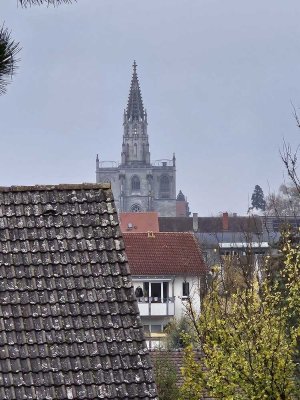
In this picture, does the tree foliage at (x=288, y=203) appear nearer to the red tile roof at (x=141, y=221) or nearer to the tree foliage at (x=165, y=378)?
the tree foliage at (x=165, y=378)

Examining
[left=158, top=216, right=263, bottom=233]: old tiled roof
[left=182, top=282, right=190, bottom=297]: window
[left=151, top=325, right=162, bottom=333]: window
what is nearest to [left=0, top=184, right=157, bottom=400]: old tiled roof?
[left=182, top=282, right=190, bottom=297]: window

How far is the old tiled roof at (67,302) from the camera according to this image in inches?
434

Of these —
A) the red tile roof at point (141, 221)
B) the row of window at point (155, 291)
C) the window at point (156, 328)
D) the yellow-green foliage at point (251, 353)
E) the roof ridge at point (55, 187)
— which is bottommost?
the window at point (156, 328)

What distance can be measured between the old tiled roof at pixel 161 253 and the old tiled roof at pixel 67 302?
209 feet

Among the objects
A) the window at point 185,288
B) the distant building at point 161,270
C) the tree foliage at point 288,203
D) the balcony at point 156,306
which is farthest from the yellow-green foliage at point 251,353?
the balcony at point 156,306

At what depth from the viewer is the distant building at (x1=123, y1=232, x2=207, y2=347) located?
76.9 m

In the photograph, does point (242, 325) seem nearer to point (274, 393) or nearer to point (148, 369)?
point (274, 393)

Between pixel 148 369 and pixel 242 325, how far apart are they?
9.85 m

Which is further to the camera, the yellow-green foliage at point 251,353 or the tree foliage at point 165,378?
the tree foliage at point 165,378

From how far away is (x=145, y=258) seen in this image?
258 feet

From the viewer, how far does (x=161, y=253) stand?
257ft

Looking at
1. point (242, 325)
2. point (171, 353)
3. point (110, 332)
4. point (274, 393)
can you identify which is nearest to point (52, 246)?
point (110, 332)

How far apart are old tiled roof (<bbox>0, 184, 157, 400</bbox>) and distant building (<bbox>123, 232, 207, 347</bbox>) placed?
6332 cm

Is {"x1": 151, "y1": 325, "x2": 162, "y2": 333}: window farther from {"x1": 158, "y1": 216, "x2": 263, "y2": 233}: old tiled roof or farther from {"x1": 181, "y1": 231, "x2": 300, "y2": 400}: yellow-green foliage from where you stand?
{"x1": 158, "y1": 216, "x2": 263, "y2": 233}: old tiled roof
